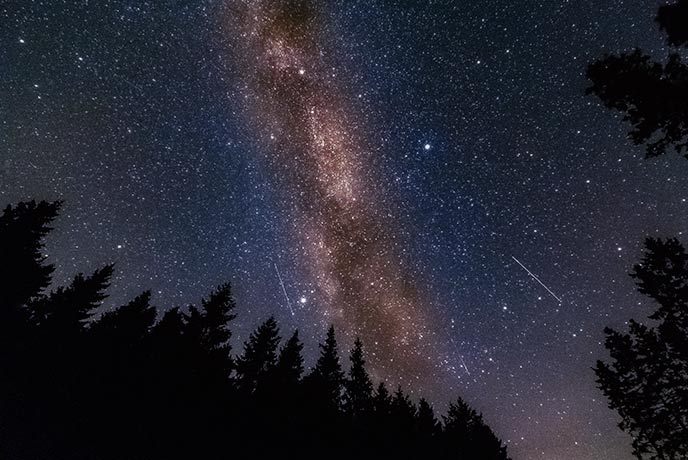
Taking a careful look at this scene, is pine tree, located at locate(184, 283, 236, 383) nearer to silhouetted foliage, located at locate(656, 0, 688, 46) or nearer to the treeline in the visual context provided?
the treeline

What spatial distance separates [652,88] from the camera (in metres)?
6.84

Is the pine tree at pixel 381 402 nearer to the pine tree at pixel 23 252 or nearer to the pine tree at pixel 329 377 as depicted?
the pine tree at pixel 329 377

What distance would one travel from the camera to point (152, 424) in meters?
20.3

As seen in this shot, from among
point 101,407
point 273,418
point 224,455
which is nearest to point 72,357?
point 101,407

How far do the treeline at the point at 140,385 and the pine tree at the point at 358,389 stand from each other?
2748 mm

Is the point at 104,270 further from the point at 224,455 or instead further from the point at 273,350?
the point at 224,455

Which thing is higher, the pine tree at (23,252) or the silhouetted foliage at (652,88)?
the pine tree at (23,252)

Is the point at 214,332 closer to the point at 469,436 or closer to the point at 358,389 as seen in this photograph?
the point at 358,389

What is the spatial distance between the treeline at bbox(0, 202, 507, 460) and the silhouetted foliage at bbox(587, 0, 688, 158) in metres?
23.6

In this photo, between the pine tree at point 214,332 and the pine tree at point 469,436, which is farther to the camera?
the pine tree at point 469,436

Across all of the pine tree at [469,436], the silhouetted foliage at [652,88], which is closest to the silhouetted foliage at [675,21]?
the silhouetted foliage at [652,88]

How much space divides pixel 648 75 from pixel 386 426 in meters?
29.8

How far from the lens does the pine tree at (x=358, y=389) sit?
3330 cm

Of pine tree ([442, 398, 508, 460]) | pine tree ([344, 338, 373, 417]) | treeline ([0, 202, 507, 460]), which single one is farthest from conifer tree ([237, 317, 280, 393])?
pine tree ([442, 398, 508, 460])
